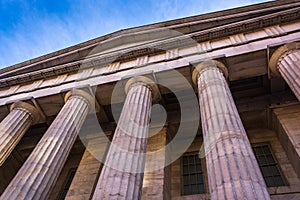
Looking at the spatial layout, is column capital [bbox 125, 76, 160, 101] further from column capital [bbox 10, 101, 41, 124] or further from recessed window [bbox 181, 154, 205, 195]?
column capital [bbox 10, 101, 41, 124]

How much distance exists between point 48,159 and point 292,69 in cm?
1083

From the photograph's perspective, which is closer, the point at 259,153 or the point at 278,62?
the point at 278,62

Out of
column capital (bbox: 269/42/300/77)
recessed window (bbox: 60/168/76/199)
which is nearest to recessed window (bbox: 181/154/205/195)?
column capital (bbox: 269/42/300/77)

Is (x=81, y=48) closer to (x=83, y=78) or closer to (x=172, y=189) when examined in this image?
(x=83, y=78)

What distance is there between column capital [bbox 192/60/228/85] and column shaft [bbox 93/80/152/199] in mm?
2846

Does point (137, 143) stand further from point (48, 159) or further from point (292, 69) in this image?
point (292, 69)

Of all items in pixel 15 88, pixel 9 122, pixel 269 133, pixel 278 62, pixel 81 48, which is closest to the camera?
pixel 278 62

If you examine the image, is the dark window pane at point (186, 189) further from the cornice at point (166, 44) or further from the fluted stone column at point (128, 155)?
the cornice at point (166, 44)

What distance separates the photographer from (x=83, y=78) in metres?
16.6

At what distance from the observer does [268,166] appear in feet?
46.4

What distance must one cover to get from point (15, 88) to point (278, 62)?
51.0 feet

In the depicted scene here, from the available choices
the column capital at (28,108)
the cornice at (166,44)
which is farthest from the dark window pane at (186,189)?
the column capital at (28,108)

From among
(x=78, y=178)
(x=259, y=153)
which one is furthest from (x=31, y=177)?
(x=259, y=153)

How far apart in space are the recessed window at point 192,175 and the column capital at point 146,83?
4091mm
